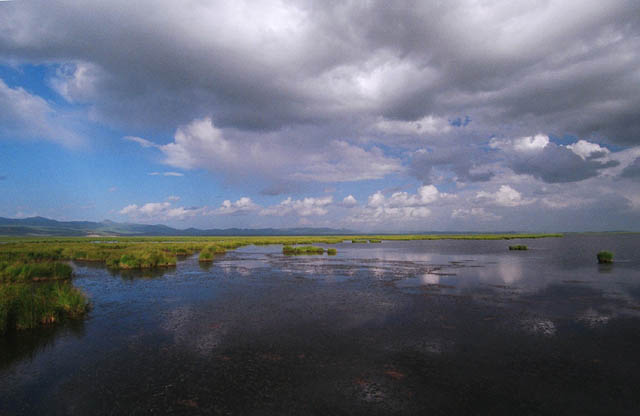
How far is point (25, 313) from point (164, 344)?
781 centimetres

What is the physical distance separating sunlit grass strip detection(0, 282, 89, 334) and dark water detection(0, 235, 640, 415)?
1.05 metres

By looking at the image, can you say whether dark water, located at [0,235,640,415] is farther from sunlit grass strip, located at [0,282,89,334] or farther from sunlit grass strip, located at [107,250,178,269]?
sunlit grass strip, located at [107,250,178,269]

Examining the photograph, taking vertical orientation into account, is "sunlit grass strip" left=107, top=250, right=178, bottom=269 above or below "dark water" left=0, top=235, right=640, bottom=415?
above

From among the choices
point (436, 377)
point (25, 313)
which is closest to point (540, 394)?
point (436, 377)

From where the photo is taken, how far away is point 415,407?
880 cm

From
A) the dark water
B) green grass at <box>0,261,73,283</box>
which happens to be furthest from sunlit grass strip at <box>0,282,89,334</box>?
green grass at <box>0,261,73,283</box>

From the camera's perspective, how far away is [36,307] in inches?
637

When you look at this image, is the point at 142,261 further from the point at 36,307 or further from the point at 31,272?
the point at 36,307

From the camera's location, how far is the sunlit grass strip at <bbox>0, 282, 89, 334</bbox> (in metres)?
15.4

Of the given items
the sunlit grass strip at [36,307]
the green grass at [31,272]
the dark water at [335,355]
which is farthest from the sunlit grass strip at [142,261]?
the sunlit grass strip at [36,307]

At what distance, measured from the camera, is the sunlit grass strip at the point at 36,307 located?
1535cm

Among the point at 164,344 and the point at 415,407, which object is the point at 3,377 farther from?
the point at 415,407

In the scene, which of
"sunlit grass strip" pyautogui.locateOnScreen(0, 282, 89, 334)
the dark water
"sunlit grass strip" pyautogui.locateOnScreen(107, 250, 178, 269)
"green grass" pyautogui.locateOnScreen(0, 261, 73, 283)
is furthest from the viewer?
"sunlit grass strip" pyautogui.locateOnScreen(107, 250, 178, 269)

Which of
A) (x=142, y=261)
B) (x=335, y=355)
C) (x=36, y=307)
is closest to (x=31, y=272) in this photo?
(x=142, y=261)
